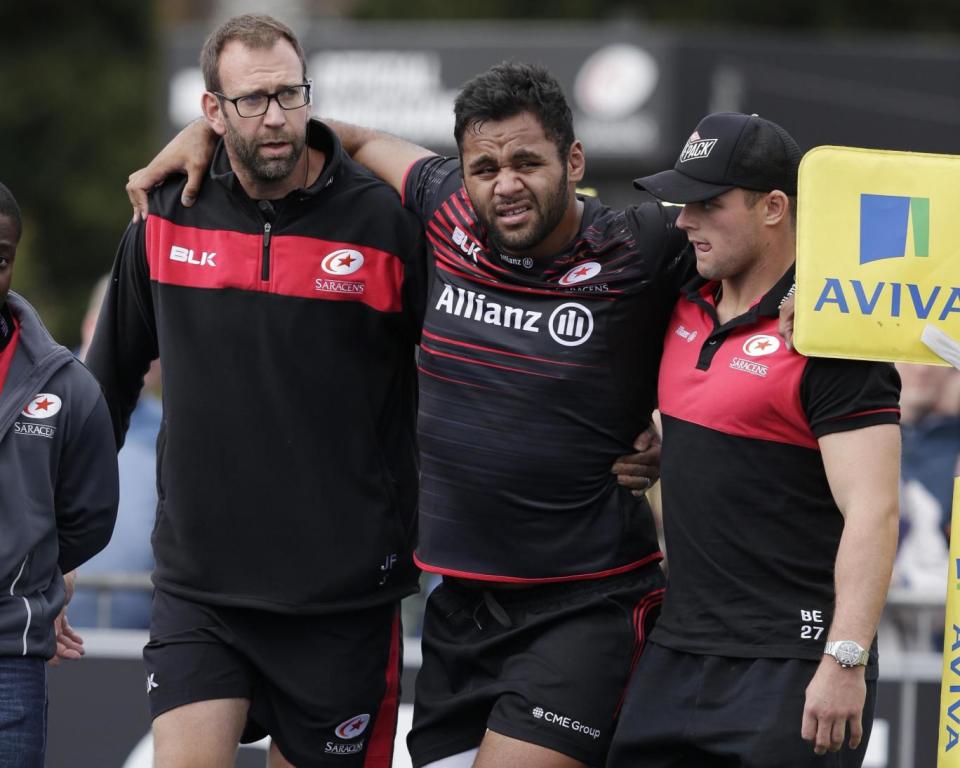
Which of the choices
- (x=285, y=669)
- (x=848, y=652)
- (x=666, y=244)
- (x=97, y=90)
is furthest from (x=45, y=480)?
(x=97, y=90)

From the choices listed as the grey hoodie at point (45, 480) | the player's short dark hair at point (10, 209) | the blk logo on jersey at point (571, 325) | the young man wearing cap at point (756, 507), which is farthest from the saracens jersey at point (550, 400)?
the player's short dark hair at point (10, 209)

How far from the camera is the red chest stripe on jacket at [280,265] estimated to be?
4.76 m

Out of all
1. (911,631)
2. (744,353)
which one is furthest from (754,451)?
(911,631)

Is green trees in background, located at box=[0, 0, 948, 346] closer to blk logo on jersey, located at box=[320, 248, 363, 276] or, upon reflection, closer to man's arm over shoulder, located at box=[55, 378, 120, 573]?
blk logo on jersey, located at box=[320, 248, 363, 276]

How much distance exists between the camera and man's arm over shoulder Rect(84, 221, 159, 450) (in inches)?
197

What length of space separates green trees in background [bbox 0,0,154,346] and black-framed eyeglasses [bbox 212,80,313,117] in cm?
1866

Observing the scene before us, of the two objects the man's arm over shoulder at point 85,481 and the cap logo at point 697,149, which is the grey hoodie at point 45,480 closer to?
the man's arm over shoulder at point 85,481

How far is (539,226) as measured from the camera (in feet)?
14.7

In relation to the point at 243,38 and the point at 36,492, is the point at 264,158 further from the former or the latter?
the point at 36,492

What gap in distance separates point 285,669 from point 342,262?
3.94 feet

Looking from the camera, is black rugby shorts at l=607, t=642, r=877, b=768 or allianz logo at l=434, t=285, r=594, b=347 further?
allianz logo at l=434, t=285, r=594, b=347

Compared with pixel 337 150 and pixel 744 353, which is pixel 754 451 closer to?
pixel 744 353

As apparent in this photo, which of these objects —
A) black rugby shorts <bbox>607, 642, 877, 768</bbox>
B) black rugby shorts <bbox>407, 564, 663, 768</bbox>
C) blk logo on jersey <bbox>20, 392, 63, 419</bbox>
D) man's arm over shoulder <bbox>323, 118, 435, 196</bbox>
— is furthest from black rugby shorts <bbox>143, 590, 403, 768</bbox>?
man's arm over shoulder <bbox>323, 118, 435, 196</bbox>

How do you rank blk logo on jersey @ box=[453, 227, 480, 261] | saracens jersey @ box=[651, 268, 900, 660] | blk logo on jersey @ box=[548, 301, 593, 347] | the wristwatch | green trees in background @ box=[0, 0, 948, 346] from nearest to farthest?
the wristwatch → saracens jersey @ box=[651, 268, 900, 660] → blk logo on jersey @ box=[548, 301, 593, 347] → blk logo on jersey @ box=[453, 227, 480, 261] → green trees in background @ box=[0, 0, 948, 346]
